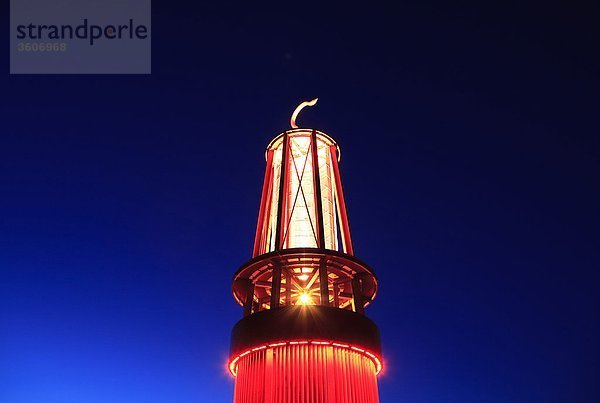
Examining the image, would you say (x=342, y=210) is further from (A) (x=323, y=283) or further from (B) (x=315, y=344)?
(B) (x=315, y=344)

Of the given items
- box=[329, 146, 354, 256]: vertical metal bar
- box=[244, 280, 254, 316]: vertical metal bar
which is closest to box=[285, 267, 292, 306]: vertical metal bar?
box=[244, 280, 254, 316]: vertical metal bar

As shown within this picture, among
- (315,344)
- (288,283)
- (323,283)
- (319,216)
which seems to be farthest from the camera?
(319,216)

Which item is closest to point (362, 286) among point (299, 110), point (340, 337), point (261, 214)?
point (340, 337)

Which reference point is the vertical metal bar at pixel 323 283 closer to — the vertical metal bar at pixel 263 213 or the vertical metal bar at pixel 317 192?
the vertical metal bar at pixel 317 192

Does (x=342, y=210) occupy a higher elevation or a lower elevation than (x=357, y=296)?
higher

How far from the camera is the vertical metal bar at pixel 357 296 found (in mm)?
24375

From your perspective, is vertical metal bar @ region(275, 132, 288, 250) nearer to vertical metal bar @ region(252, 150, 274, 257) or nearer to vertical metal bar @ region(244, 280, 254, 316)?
vertical metal bar @ region(252, 150, 274, 257)

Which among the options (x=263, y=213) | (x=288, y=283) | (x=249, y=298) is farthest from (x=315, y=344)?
(x=263, y=213)

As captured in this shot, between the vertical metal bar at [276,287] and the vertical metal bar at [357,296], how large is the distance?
3593 millimetres

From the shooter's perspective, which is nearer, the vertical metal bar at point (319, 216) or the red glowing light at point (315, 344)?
the red glowing light at point (315, 344)

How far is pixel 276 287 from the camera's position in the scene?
23.8 metres

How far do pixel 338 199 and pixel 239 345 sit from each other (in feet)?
32.0

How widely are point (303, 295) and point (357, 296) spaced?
3.09 m


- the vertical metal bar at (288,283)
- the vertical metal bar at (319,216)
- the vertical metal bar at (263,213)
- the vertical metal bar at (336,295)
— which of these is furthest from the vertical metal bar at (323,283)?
the vertical metal bar at (263,213)
